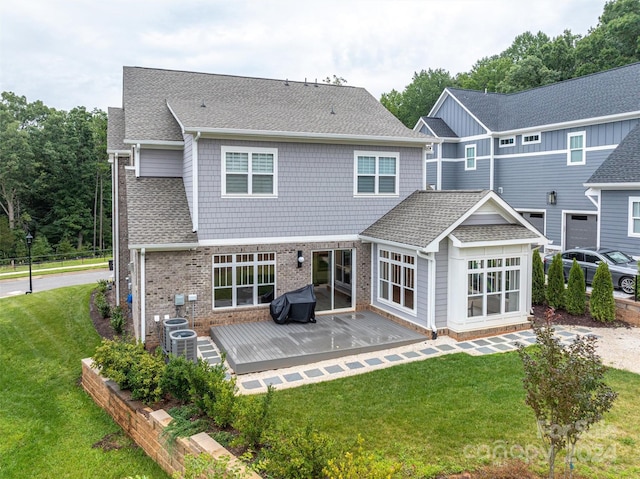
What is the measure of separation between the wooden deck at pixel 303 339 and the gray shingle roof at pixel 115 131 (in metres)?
7.83

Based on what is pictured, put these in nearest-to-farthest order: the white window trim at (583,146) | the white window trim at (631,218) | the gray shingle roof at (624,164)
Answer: the white window trim at (631,218) → the gray shingle roof at (624,164) → the white window trim at (583,146)

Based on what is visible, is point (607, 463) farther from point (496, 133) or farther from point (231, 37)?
point (231, 37)

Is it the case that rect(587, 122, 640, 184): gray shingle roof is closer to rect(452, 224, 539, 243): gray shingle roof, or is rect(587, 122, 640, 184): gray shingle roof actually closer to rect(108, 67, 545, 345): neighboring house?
rect(108, 67, 545, 345): neighboring house

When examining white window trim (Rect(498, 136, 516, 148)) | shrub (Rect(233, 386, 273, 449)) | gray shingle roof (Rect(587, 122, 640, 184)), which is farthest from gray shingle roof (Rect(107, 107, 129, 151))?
white window trim (Rect(498, 136, 516, 148))

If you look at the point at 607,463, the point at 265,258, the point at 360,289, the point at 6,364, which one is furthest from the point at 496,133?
the point at 6,364

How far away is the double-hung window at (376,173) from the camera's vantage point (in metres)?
13.8

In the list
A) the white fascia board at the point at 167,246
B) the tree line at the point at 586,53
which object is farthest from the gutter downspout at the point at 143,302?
the tree line at the point at 586,53

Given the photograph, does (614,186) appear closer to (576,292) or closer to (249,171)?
(576,292)

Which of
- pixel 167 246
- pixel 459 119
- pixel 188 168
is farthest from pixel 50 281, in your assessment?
pixel 459 119

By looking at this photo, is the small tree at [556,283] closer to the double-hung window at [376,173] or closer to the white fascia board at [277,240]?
the double-hung window at [376,173]

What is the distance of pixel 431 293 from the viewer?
11.4 m

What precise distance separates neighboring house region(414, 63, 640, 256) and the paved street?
20.9m

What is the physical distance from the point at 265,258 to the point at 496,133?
1586cm

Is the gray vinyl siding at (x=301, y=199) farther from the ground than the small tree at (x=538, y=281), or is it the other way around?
the gray vinyl siding at (x=301, y=199)
